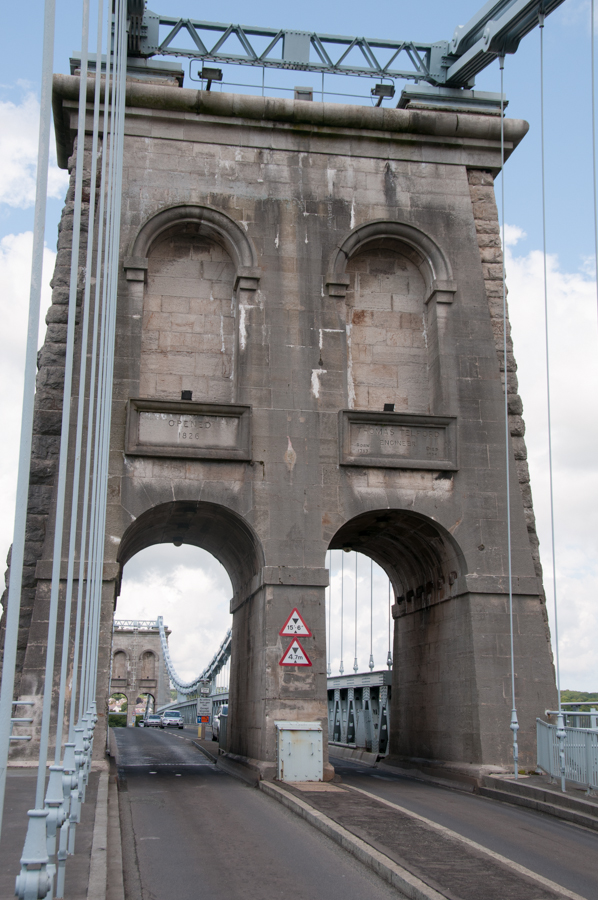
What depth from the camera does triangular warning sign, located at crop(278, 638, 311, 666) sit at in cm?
1459

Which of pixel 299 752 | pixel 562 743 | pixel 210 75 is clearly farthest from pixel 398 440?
pixel 210 75

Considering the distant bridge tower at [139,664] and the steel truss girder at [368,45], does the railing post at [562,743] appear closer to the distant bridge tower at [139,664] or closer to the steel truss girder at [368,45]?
the steel truss girder at [368,45]

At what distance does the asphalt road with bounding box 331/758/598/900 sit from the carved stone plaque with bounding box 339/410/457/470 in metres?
→ 5.38

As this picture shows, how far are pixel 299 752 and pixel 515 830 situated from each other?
15.1ft

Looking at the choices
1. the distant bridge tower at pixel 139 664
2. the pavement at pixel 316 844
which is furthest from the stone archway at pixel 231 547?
the distant bridge tower at pixel 139 664

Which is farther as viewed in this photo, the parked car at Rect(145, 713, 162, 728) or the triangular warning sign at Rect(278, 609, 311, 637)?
the parked car at Rect(145, 713, 162, 728)

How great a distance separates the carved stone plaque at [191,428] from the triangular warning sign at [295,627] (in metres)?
2.80

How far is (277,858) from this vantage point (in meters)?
8.34

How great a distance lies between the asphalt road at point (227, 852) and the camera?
23.7ft

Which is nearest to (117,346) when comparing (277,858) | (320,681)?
(320,681)

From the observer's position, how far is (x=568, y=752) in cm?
1284

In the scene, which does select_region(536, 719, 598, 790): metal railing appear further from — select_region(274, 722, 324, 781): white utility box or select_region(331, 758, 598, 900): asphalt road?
select_region(274, 722, 324, 781): white utility box

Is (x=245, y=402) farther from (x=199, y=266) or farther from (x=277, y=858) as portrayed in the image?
(x=277, y=858)

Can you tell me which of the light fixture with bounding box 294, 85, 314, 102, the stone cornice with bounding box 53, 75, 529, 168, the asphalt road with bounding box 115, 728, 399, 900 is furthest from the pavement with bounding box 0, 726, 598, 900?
the light fixture with bounding box 294, 85, 314, 102
